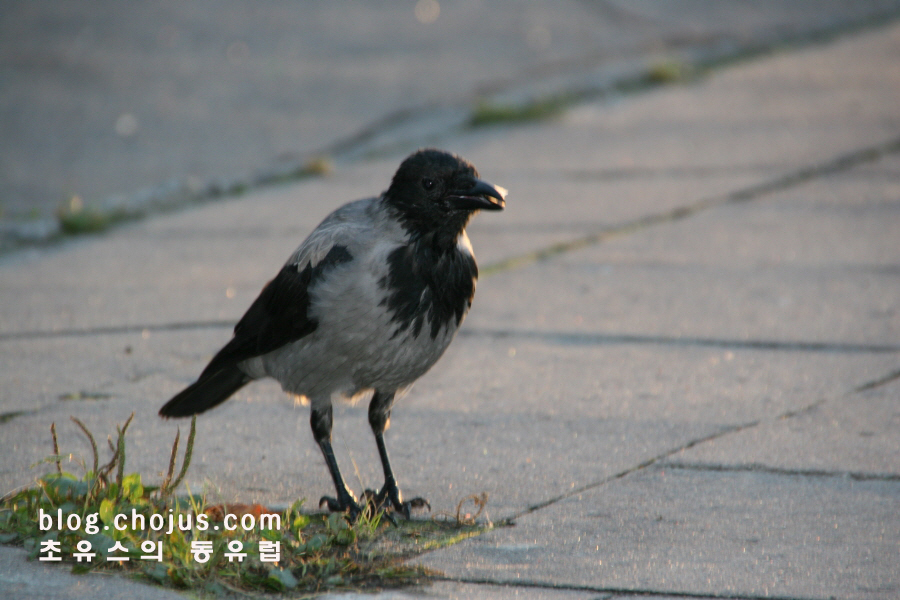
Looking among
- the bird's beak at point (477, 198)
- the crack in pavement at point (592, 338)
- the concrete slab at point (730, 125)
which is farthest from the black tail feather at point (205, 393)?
the concrete slab at point (730, 125)

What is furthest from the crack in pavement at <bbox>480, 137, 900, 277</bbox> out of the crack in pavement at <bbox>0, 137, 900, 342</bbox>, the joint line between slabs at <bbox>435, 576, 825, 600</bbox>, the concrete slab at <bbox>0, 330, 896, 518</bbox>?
the joint line between slabs at <bbox>435, 576, 825, 600</bbox>

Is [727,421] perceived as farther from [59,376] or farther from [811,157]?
[811,157]

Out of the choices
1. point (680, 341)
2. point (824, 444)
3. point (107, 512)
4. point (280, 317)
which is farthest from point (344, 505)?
point (680, 341)

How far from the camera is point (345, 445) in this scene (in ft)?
15.5

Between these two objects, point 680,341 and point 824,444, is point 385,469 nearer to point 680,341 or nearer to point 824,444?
point 824,444

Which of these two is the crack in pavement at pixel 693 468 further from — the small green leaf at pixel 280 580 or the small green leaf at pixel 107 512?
the small green leaf at pixel 107 512

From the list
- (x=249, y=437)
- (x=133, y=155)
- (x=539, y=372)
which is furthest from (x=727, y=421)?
(x=133, y=155)

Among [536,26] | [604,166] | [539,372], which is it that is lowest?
[539,372]

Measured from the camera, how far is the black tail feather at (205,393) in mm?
4461

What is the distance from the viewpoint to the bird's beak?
397 cm

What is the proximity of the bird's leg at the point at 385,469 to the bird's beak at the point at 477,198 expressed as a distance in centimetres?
Result: 72

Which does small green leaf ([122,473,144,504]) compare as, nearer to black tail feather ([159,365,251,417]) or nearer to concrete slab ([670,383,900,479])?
black tail feather ([159,365,251,417])

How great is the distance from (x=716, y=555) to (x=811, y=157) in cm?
623

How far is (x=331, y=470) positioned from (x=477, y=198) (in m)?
1.02
